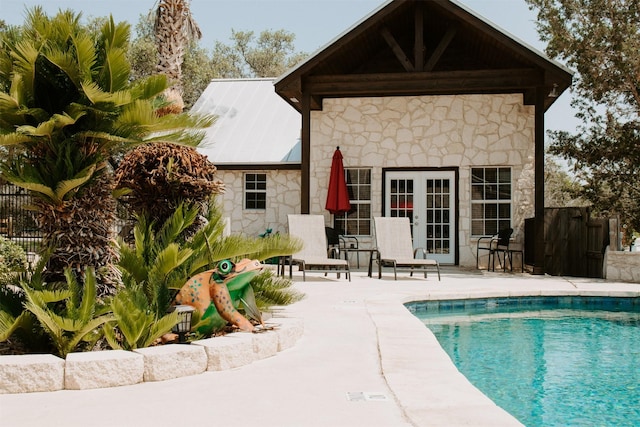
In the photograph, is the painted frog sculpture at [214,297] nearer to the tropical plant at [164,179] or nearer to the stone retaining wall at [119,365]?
the stone retaining wall at [119,365]

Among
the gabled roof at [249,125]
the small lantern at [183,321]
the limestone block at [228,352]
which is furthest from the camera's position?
the gabled roof at [249,125]

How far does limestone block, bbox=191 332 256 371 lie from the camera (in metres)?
4.51

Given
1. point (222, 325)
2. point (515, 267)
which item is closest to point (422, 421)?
point (222, 325)

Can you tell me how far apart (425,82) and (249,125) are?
601 centimetres

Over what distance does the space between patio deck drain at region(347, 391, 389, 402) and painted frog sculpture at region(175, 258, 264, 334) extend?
1.57 meters

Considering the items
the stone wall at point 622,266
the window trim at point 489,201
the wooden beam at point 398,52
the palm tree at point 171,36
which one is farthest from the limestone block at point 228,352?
the window trim at point 489,201

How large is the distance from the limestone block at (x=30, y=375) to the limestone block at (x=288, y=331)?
1.75 meters

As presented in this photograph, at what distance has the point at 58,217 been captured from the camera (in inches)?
195

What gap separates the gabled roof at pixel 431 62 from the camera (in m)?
13.3

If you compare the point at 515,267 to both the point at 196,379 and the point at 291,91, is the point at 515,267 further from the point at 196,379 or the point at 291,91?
the point at 196,379

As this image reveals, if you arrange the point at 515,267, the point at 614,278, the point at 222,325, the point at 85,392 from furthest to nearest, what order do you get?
the point at 515,267
the point at 614,278
the point at 222,325
the point at 85,392

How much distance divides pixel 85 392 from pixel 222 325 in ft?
5.14

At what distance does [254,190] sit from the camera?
16.5 m

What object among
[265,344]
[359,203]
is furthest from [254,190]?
[265,344]
